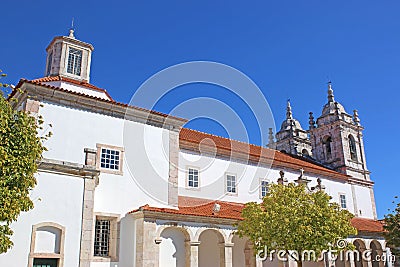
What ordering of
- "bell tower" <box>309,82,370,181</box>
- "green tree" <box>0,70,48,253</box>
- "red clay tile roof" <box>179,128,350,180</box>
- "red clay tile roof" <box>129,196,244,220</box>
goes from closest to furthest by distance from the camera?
"green tree" <box>0,70,48,253</box> < "red clay tile roof" <box>129,196,244,220</box> < "red clay tile roof" <box>179,128,350,180</box> < "bell tower" <box>309,82,370,181</box>

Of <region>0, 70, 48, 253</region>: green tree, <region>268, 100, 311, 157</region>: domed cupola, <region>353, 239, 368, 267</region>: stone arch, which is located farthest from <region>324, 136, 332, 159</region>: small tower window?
<region>0, 70, 48, 253</region>: green tree

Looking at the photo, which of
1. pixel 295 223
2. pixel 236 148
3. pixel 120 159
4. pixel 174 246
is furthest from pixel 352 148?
pixel 120 159

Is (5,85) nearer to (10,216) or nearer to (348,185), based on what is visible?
(10,216)

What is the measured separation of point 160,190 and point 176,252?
283cm

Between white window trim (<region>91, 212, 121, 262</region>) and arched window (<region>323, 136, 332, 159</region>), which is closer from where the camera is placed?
white window trim (<region>91, 212, 121, 262</region>)

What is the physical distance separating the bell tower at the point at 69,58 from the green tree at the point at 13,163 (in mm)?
10929

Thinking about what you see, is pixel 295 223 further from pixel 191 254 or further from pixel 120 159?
pixel 120 159

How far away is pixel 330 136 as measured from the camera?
3459 centimetres

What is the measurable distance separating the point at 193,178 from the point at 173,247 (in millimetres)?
4650

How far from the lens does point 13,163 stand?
29.8 feet

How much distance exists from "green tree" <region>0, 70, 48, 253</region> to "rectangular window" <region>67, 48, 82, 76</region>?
11144mm

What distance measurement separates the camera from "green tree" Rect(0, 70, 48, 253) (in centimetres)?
885

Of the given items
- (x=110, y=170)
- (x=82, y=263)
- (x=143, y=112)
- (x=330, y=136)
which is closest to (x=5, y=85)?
(x=82, y=263)

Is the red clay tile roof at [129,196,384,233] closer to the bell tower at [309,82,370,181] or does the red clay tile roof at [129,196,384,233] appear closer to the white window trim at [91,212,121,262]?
the white window trim at [91,212,121,262]
